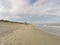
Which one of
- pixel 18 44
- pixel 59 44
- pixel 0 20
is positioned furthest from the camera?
pixel 0 20

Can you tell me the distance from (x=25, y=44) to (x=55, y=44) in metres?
2.02

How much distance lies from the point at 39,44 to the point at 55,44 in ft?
3.75

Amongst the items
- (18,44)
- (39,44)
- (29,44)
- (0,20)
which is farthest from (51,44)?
(0,20)

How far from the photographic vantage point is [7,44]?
26.6 feet

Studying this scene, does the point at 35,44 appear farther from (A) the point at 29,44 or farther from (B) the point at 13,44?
(B) the point at 13,44

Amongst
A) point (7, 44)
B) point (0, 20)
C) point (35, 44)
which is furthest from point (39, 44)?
point (0, 20)

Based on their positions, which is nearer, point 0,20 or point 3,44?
point 3,44

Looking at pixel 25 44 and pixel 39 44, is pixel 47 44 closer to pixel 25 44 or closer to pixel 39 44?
pixel 39 44

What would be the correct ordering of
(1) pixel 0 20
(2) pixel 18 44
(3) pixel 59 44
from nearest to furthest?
(2) pixel 18 44
(3) pixel 59 44
(1) pixel 0 20

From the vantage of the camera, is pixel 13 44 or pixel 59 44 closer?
pixel 13 44

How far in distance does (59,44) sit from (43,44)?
3.89ft

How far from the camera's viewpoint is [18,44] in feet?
26.4

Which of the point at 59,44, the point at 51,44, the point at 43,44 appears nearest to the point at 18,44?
the point at 43,44

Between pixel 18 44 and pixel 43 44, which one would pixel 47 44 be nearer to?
pixel 43 44
